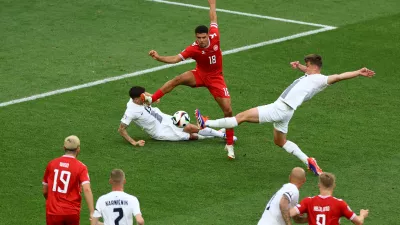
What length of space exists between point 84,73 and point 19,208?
733 cm

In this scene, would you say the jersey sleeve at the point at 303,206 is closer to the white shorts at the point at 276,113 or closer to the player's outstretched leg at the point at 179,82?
the white shorts at the point at 276,113

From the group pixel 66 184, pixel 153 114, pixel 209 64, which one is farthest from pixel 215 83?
pixel 66 184

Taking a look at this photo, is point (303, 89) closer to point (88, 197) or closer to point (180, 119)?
point (180, 119)

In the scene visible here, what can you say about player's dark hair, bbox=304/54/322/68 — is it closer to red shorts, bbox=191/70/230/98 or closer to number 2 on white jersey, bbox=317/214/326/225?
red shorts, bbox=191/70/230/98

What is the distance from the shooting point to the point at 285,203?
44.6 ft

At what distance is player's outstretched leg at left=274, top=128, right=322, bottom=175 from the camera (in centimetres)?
1789

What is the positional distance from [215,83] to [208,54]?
0.56 metres

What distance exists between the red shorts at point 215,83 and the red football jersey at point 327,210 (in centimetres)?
604

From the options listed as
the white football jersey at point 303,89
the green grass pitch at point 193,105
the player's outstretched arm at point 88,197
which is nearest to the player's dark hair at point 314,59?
the white football jersey at point 303,89

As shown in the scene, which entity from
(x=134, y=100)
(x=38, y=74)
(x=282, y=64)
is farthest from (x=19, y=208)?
(x=282, y=64)

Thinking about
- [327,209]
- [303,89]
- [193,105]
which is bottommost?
[193,105]

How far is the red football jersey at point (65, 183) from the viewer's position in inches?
544

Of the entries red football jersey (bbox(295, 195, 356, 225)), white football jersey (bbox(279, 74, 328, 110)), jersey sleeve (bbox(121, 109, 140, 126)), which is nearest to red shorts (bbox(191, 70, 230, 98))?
jersey sleeve (bbox(121, 109, 140, 126))

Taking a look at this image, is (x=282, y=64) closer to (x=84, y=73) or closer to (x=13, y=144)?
(x=84, y=73)
